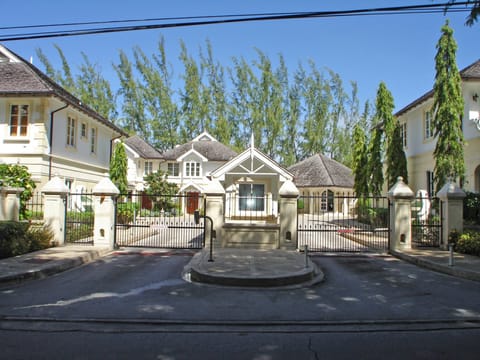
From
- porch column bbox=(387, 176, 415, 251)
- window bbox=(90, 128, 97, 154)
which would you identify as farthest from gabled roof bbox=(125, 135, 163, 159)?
porch column bbox=(387, 176, 415, 251)

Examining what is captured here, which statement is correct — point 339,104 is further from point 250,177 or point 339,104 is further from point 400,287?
point 400,287

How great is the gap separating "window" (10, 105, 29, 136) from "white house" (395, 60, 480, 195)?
2096cm

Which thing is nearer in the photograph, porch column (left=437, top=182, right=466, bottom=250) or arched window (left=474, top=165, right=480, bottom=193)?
porch column (left=437, top=182, right=466, bottom=250)

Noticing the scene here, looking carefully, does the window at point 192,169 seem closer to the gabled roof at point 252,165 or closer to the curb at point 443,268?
the gabled roof at point 252,165

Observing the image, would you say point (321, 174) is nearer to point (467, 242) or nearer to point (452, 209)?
A: point (452, 209)

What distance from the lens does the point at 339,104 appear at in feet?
184

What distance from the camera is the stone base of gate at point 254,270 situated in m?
8.88

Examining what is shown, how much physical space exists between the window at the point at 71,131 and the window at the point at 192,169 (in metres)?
18.3

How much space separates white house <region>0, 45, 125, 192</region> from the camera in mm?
19547


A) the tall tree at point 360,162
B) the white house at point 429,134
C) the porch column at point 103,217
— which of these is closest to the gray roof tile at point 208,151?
the tall tree at point 360,162

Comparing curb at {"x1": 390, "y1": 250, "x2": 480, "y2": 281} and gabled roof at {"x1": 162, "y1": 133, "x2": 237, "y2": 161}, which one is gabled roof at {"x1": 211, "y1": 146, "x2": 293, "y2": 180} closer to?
curb at {"x1": 390, "y1": 250, "x2": 480, "y2": 281}

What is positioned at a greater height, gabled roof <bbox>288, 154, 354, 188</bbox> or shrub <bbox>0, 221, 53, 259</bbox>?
gabled roof <bbox>288, 154, 354, 188</bbox>

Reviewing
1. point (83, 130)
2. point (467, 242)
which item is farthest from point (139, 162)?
point (467, 242)

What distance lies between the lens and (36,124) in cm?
1980
